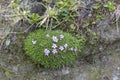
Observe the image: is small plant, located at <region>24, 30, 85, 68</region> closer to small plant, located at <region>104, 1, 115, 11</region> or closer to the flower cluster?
the flower cluster

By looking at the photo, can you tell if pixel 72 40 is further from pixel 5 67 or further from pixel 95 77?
pixel 5 67

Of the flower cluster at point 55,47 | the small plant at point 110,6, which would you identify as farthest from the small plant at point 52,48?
the small plant at point 110,6

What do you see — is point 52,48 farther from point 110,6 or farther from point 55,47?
point 110,6

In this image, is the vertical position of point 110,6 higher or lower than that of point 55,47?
higher

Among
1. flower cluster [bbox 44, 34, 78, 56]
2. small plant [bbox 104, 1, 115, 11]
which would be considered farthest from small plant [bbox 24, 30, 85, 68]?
small plant [bbox 104, 1, 115, 11]

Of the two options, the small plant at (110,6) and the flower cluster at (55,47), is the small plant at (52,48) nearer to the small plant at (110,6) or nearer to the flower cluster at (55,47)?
the flower cluster at (55,47)

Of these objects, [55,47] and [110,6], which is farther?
[110,6]

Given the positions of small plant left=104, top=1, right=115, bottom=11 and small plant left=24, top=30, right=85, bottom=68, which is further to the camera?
small plant left=104, top=1, right=115, bottom=11

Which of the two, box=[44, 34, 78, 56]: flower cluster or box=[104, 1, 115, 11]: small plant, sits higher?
box=[104, 1, 115, 11]: small plant

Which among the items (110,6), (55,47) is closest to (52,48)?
(55,47)
